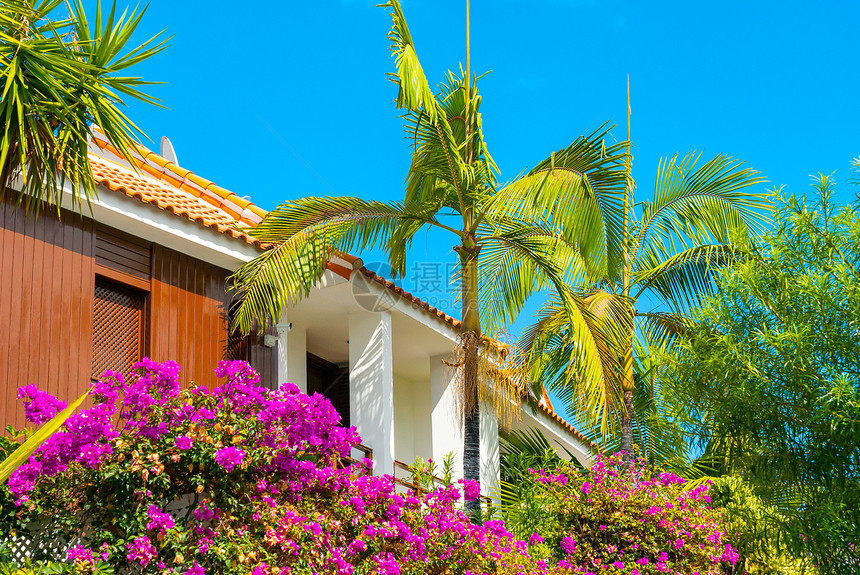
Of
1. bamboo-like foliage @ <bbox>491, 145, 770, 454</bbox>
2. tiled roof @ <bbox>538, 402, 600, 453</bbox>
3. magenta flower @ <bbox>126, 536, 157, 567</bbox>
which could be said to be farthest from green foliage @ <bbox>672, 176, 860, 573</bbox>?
tiled roof @ <bbox>538, 402, 600, 453</bbox>

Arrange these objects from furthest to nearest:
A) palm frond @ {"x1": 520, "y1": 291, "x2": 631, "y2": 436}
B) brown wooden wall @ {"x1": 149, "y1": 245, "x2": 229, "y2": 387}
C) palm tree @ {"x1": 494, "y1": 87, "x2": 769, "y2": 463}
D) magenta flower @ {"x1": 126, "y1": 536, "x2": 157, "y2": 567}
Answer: palm tree @ {"x1": 494, "y1": 87, "x2": 769, "y2": 463}, brown wooden wall @ {"x1": 149, "y1": 245, "x2": 229, "y2": 387}, palm frond @ {"x1": 520, "y1": 291, "x2": 631, "y2": 436}, magenta flower @ {"x1": 126, "y1": 536, "x2": 157, "y2": 567}

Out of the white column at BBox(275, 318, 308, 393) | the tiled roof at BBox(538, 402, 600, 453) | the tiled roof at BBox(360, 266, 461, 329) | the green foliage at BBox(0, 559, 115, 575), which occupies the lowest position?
the green foliage at BBox(0, 559, 115, 575)

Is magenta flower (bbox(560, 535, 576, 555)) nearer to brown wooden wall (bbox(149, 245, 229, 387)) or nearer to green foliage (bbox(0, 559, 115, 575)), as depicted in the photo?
brown wooden wall (bbox(149, 245, 229, 387))

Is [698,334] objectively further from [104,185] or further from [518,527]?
[104,185]

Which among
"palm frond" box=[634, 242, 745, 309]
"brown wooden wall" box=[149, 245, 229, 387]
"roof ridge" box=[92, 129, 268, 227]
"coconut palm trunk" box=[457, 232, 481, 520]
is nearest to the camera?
"brown wooden wall" box=[149, 245, 229, 387]

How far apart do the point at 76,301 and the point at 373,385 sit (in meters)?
4.57

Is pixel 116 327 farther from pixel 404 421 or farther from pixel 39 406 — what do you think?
pixel 404 421

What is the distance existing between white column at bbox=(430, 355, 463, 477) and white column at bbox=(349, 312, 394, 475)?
2189 millimetres

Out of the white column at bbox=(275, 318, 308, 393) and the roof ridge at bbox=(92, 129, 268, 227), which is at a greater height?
the roof ridge at bbox=(92, 129, 268, 227)

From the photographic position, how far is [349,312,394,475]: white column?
12.0 meters

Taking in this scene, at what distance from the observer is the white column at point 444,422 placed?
47.6 feet

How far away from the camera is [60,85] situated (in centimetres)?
549

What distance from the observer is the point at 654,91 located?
159125 millimetres


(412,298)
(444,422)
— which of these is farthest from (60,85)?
(444,422)
